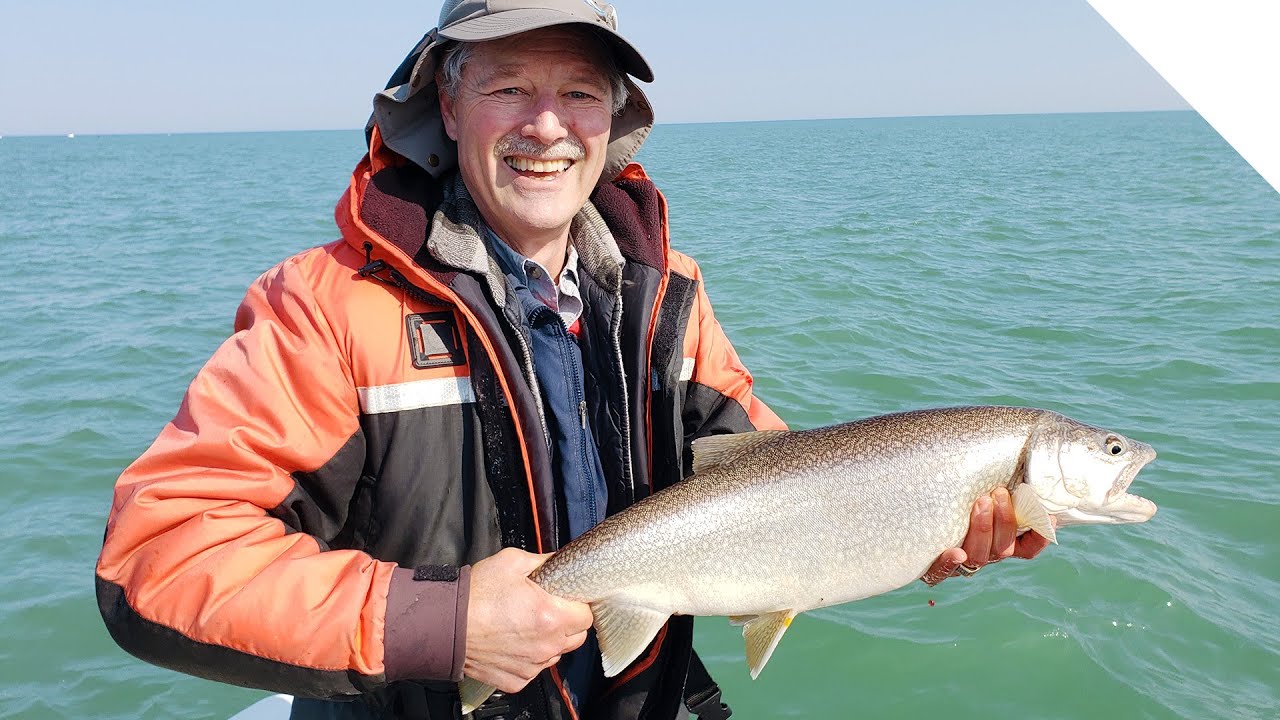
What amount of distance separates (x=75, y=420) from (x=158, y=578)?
33.4 ft

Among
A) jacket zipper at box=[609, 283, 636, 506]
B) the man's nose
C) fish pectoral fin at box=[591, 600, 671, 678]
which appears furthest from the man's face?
fish pectoral fin at box=[591, 600, 671, 678]

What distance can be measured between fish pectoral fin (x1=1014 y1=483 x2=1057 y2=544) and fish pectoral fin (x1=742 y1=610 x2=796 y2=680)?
90 cm

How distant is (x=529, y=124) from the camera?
301cm

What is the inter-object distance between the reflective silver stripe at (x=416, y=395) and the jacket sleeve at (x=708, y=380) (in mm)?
870

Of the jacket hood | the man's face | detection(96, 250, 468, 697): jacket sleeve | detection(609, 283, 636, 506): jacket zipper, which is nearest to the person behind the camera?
detection(96, 250, 468, 697): jacket sleeve

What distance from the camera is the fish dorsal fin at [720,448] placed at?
320cm

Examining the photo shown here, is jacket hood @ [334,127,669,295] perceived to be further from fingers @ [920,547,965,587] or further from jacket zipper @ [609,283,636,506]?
fingers @ [920,547,965,587]

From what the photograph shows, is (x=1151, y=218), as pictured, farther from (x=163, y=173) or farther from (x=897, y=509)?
(x=163, y=173)

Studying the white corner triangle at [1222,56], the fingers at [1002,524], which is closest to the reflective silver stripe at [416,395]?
the fingers at [1002,524]

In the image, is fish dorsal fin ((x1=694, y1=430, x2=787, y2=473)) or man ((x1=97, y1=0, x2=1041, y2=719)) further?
fish dorsal fin ((x1=694, y1=430, x2=787, y2=473))

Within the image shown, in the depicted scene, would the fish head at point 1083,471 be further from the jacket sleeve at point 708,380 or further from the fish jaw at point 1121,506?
the jacket sleeve at point 708,380

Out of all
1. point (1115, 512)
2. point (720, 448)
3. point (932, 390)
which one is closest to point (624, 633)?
point (720, 448)

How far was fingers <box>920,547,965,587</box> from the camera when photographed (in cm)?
319

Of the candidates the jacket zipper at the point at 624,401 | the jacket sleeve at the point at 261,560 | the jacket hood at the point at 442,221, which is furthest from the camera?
the jacket zipper at the point at 624,401
